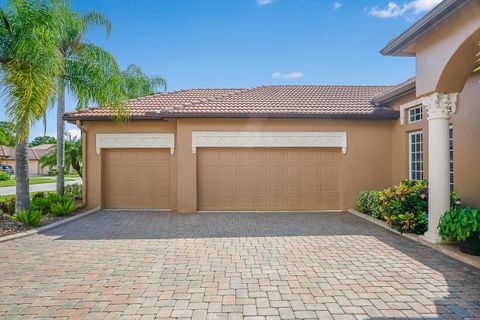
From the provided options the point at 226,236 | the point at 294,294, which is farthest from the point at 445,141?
the point at 226,236

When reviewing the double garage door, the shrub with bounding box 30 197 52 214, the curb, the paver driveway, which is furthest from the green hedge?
the shrub with bounding box 30 197 52 214

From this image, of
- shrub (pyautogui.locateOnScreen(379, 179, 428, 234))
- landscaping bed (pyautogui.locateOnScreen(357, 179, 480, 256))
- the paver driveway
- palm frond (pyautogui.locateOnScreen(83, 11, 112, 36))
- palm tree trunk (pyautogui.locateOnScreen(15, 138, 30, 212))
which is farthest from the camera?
palm frond (pyautogui.locateOnScreen(83, 11, 112, 36))

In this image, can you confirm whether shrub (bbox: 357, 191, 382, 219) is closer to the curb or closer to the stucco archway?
the stucco archway

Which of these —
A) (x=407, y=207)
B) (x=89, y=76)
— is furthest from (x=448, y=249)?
(x=89, y=76)

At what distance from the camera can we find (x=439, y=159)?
6.45 m

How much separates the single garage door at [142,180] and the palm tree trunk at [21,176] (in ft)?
9.19

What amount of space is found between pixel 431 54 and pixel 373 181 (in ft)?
18.5

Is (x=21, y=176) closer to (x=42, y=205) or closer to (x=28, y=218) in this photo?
(x=28, y=218)

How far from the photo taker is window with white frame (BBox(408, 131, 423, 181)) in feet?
31.0

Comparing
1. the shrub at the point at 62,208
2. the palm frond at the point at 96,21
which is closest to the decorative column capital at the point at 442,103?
the shrub at the point at 62,208

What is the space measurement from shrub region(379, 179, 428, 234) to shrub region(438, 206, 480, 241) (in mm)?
1141

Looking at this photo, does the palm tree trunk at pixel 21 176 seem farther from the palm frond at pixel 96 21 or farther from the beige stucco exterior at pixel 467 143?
the beige stucco exterior at pixel 467 143

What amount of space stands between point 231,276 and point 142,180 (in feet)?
24.9

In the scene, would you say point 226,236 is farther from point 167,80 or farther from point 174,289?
point 167,80
